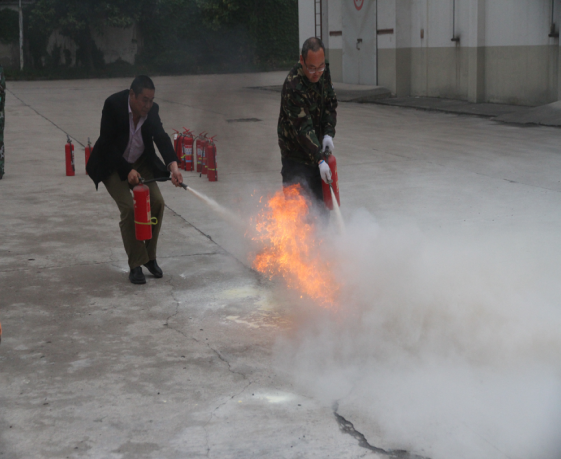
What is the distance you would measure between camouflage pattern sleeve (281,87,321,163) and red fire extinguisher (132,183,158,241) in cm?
125

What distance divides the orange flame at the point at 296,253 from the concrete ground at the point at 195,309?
180mm

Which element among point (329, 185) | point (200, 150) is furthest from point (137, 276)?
point (200, 150)

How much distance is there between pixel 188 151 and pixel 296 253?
5373 millimetres

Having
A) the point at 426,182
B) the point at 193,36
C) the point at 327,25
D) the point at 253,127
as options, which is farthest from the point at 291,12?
the point at 426,182

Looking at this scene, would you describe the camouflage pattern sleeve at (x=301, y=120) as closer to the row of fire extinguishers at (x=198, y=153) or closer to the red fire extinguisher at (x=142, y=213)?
the red fire extinguisher at (x=142, y=213)

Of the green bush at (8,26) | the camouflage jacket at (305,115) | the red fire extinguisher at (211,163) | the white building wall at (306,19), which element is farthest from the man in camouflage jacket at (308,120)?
the green bush at (8,26)

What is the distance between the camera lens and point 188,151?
10570 millimetres

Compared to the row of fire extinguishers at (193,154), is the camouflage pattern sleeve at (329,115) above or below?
above

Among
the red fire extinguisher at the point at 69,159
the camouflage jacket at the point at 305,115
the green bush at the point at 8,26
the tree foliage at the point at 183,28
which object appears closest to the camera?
the camouflage jacket at the point at 305,115

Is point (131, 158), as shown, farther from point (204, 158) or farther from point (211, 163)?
point (204, 158)

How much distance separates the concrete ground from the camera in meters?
3.27

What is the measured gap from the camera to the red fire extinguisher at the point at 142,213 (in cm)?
536

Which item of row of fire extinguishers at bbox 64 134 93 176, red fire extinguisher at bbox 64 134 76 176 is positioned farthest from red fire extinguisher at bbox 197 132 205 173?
red fire extinguisher at bbox 64 134 76 176

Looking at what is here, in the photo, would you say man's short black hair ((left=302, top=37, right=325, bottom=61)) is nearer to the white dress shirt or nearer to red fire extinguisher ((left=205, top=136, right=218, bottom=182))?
the white dress shirt
